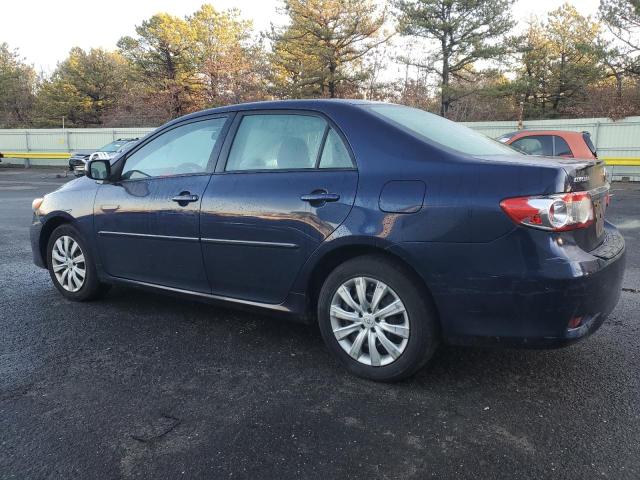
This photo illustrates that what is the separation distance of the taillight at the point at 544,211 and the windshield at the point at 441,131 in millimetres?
571

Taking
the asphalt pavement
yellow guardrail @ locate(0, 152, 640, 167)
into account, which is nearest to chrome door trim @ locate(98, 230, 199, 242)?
the asphalt pavement

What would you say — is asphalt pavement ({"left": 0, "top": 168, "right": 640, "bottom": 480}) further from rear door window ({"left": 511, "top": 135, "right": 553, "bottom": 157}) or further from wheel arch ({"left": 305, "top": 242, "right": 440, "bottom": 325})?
rear door window ({"left": 511, "top": 135, "right": 553, "bottom": 157})

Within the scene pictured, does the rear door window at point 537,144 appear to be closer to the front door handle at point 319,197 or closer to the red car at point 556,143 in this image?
the red car at point 556,143

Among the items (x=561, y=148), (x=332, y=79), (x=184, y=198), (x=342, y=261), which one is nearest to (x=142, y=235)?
(x=184, y=198)

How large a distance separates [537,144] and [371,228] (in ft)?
26.0

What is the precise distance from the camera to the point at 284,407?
9.03ft

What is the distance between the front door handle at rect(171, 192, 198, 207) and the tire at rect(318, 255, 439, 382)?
3.81 ft

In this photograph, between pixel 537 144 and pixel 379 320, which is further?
pixel 537 144

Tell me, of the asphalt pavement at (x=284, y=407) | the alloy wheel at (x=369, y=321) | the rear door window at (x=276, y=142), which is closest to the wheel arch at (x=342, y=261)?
the alloy wheel at (x=369, y=321)

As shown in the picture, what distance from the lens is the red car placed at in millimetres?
9172

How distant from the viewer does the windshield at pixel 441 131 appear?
3.08 m

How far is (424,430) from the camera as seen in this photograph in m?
2.52

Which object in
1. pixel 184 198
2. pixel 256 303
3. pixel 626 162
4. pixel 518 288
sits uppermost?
pixel 626 162

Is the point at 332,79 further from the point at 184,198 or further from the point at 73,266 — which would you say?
the point at 184,198
